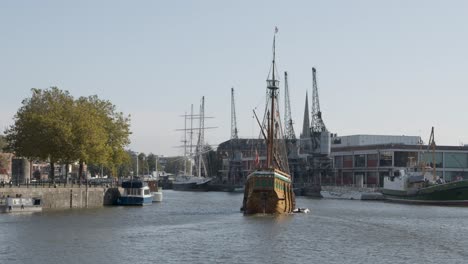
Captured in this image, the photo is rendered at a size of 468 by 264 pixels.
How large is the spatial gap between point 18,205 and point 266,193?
96.1ft

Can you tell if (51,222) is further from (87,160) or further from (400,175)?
(400,175)

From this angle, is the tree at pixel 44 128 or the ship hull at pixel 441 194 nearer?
the tree at pixel 44 128

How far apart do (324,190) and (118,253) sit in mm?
139589

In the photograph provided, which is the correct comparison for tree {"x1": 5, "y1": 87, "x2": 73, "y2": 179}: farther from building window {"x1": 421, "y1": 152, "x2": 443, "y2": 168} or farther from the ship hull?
building window {"x1": 421, "y1": 152, "x2": 443, "y2": 168}

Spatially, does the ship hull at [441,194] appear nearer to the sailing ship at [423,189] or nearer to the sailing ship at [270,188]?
the sailing ship at [423,189]

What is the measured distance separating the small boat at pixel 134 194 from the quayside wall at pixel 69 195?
1270 millimetres

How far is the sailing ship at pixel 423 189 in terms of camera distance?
454ft

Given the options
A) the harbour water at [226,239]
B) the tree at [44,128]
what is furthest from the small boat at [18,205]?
the tree at [44,128]

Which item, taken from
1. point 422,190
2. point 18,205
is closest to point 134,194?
point 18,205

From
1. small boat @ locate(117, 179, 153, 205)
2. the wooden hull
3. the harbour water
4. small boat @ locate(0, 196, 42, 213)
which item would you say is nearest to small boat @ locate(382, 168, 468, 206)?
the harbour water

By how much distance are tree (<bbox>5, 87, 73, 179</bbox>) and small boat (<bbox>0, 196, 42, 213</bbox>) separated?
18.2 metres

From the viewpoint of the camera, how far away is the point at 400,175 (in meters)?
160

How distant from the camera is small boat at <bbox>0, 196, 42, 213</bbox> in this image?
93250mm

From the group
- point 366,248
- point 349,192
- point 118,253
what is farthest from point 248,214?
point 349,192
